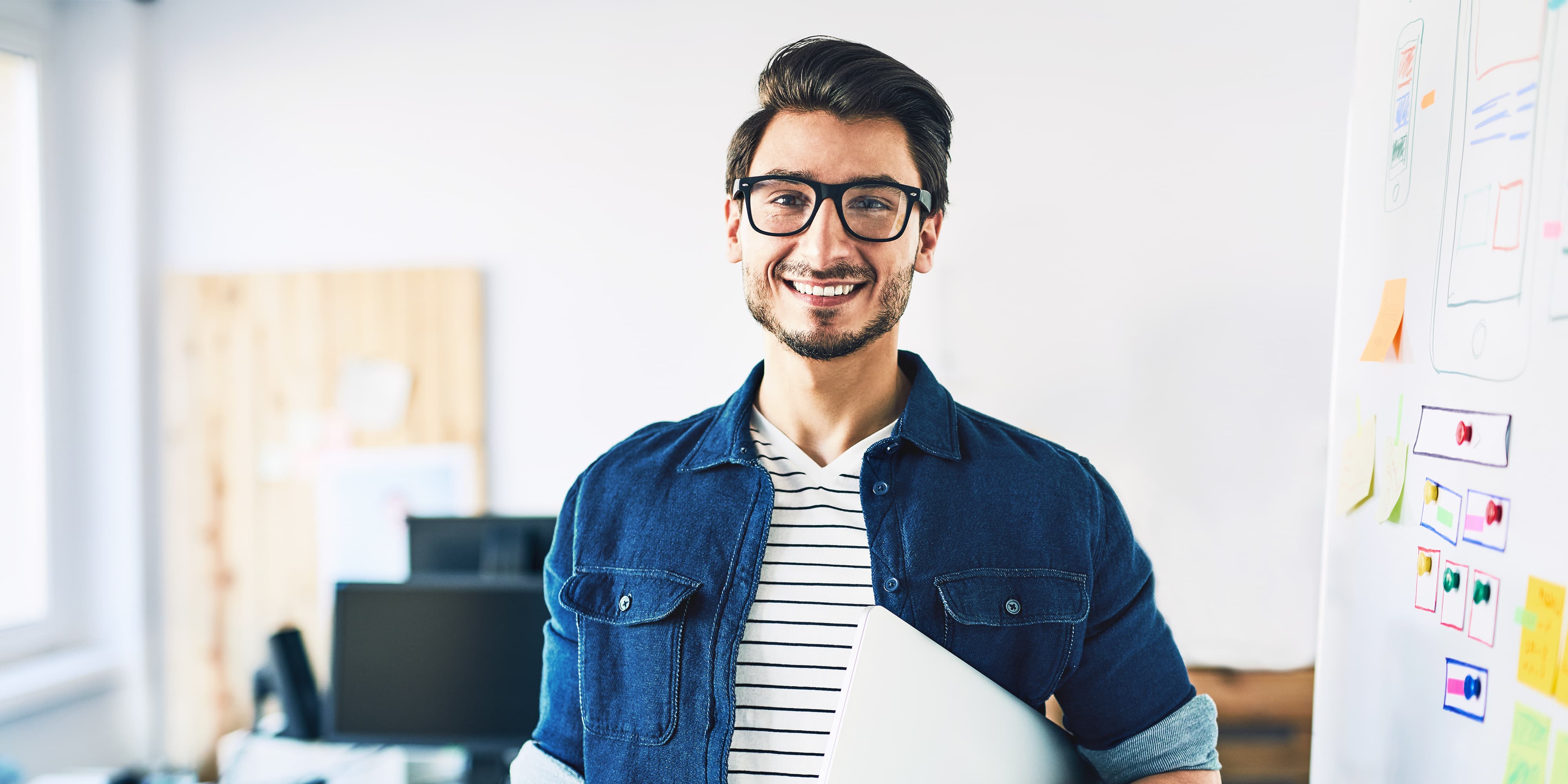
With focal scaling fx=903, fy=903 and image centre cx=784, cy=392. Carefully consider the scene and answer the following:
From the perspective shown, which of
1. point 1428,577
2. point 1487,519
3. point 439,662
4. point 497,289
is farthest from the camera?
point 497,289

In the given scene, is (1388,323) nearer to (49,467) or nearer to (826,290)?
(826,290)

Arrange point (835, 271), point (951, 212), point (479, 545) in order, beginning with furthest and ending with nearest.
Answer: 1. point (951, 212)
2. point (479, 545)
3. point (835, 271)

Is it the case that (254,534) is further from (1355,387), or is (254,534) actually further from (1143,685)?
(1355,387)

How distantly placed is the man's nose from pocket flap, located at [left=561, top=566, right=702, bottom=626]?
1.32 feet

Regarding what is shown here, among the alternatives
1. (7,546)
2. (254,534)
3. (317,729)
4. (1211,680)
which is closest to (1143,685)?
(1211,680)

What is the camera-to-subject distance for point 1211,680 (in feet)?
7.80

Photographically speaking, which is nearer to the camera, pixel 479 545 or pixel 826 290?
pixel 826 290

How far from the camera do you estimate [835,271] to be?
3.41ft

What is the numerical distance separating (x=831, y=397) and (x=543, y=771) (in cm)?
57

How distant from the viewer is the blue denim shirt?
103 cm

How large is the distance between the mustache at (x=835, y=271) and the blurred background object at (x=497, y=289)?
1.49 meters

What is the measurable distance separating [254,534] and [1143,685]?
8.94 ft

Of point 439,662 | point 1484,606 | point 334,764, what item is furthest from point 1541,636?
point 334,764

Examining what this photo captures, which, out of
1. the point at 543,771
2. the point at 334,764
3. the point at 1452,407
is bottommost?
the point at 334,764
